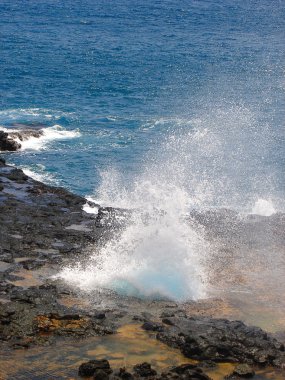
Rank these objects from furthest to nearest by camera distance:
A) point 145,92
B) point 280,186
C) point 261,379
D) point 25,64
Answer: point 25,64, point 145,92, point 280,186, point 261,379

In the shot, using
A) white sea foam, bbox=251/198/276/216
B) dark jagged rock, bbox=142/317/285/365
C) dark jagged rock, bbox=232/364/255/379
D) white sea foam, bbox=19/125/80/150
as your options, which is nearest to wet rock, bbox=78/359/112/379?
dark jagged rock, bbox=142/317/285/365

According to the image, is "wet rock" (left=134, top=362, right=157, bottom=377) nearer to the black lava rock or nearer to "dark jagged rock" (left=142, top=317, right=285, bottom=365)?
the black lava rock

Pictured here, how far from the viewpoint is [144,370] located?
24.0m

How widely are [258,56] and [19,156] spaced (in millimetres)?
45696

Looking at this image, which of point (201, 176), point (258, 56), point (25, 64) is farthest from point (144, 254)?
point (258, 56)

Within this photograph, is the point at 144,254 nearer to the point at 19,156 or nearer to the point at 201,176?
the point at 201,176

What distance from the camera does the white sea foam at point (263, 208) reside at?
45116 mm

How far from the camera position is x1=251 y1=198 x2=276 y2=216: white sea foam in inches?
1776

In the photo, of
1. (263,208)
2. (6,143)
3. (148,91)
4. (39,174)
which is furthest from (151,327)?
(148,91)

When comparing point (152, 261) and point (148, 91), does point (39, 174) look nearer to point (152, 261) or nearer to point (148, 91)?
point (152, 261)

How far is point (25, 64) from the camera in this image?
275 ft

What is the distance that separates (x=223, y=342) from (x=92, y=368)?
15.9 feet

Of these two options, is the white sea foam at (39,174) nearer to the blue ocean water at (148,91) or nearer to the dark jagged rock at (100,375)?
the blue ocean water at (148,91)

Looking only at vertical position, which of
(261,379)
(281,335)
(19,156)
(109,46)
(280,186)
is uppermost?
(109,46)
